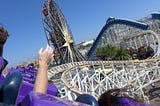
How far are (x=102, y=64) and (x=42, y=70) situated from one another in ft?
58.5

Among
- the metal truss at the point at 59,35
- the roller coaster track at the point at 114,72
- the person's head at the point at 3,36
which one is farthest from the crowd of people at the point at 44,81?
the metal truss at the point at 59,35

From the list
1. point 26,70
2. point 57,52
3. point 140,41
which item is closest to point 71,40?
point 57,52

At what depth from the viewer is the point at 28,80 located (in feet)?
8.84

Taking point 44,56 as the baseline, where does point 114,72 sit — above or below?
above

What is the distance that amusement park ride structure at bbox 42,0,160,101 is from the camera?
16.8m

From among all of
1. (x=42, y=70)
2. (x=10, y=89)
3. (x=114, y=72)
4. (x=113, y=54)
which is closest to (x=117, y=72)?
(x=114, y=72)

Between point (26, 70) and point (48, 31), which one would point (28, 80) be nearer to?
point (26, 70)

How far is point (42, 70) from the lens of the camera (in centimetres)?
198

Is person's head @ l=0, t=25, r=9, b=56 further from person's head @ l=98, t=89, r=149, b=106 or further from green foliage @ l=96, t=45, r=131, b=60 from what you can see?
green foliage @ l=96, t=45, r=131, b=60

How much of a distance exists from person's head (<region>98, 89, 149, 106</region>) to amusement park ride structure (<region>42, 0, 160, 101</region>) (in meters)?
0.15

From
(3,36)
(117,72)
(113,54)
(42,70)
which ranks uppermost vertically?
(113,54)

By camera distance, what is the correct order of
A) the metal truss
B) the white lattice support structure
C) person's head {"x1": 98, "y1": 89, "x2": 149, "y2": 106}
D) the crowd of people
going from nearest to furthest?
the crowd of people → person's head {"x1": 98, "y1": 89, "x2": 149, "y2": 106} → the white lattice support structure → the metal truss

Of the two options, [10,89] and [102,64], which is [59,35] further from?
[10,89]

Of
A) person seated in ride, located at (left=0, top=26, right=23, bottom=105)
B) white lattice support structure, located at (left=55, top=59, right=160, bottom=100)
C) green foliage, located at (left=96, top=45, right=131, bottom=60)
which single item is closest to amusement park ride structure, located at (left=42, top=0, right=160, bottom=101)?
white lattice support structure, located at (left=55, top=59, right=160, bottom=100)
